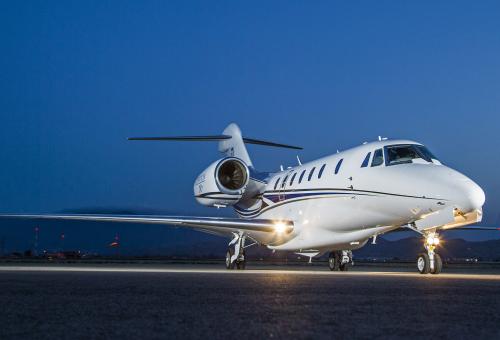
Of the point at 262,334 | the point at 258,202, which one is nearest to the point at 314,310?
the point at 262,334

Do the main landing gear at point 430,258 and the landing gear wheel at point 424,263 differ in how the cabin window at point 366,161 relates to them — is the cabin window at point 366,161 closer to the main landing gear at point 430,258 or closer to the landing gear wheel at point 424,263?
the main landing gear at point 430,258

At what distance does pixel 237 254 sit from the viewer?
69.9 feet

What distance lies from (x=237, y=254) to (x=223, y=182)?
3.20m

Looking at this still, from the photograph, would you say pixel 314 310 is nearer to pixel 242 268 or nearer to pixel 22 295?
pixel 22 295

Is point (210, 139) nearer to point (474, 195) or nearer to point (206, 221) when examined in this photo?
point (206, 221)

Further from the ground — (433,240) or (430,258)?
(433,240)

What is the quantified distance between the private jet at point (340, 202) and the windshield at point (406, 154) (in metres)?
0.02

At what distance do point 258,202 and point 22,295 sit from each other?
56.1ft

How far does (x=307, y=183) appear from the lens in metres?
19.7

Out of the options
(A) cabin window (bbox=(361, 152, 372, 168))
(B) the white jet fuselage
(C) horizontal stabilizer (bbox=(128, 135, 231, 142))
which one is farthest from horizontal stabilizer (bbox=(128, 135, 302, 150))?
(A) cabin window (bbox=(361, 152, 372, 168))

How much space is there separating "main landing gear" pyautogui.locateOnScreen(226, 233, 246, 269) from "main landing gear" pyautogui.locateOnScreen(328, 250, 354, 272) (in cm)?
283

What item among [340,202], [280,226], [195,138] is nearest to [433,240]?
[340,202]

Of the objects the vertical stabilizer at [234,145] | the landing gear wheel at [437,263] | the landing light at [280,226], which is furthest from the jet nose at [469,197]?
the vertical stabilizer at [234,145]

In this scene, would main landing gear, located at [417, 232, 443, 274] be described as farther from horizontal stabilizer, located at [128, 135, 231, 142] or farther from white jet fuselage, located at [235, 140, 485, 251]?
horizontal stabilizer, located at [128, 135, 231, 142]
